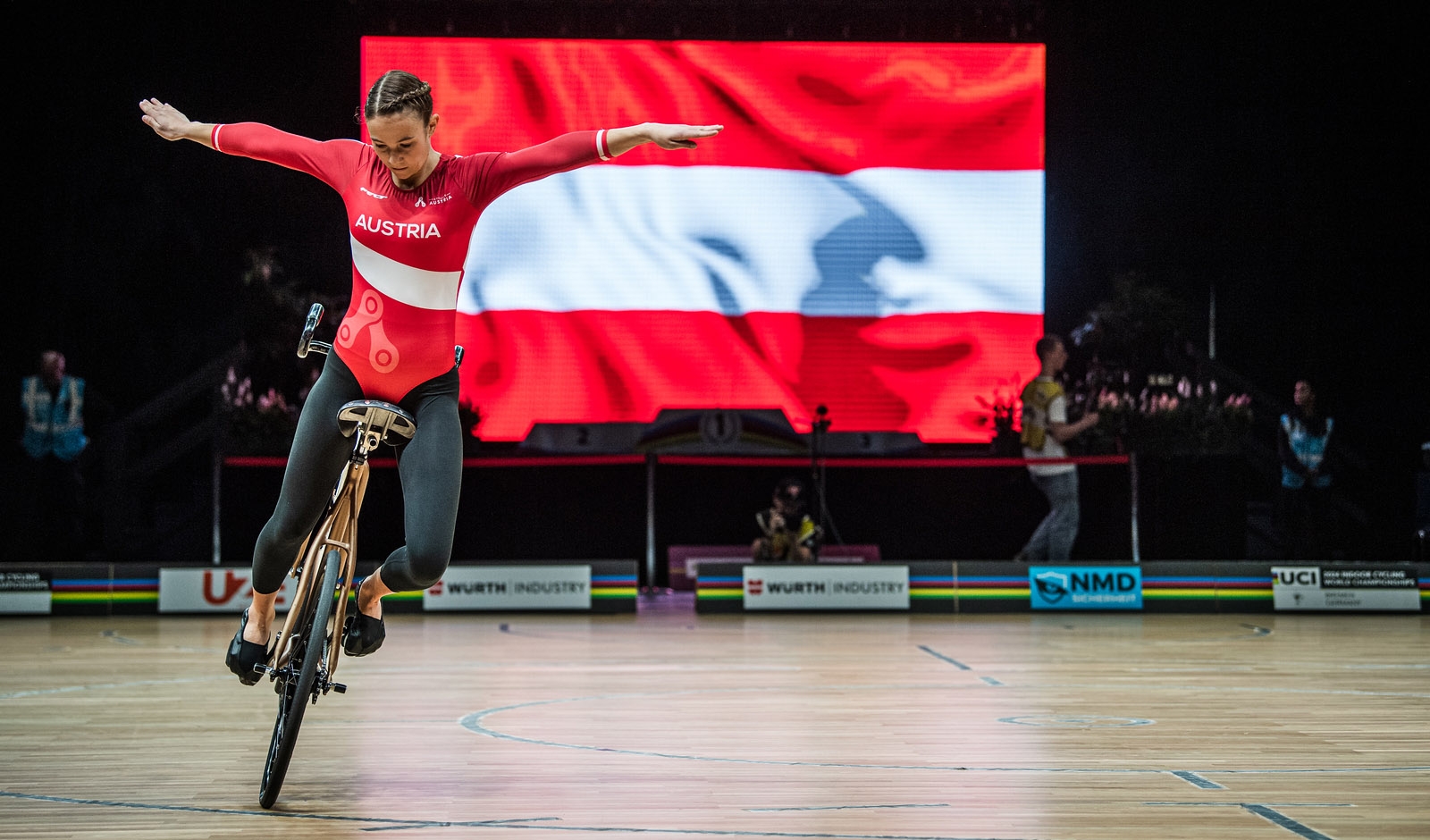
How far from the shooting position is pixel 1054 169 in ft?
39.9

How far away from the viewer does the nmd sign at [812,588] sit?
949cm

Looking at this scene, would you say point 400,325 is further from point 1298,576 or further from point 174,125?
point 1298,576

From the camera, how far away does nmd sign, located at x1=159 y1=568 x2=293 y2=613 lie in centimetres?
913

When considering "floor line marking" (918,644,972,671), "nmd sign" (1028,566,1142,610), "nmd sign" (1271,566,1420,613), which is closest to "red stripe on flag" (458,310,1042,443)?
"nmd sign" (1028,566,1142,610)

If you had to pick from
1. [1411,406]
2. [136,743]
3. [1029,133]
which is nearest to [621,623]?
[136,743]

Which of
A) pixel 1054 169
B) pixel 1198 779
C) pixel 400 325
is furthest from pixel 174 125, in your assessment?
pixel 1054 169

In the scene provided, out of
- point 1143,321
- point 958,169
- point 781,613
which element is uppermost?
point 958,169

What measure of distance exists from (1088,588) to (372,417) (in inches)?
287

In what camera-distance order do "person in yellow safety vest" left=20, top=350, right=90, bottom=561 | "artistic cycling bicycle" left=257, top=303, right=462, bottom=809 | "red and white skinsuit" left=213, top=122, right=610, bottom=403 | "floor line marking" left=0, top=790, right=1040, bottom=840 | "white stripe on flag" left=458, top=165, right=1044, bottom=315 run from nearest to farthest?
"floor line marking" left=0, top=790, right=1040, bottom=840, "artistic cycling bicycle" left=257, top=303, right=462, bottom=809, "red and white skinsuit" left=213, top=122, right=610, bottom=403, "person in yellow safety vest" left=20, top=350, right=90, bottom=561, "white stripe on flag" left=458, top=165, right=1044, bottom=315

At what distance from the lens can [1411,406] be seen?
11.3 meters

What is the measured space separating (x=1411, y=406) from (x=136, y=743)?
10560mm

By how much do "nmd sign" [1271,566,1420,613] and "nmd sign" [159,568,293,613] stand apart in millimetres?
7049

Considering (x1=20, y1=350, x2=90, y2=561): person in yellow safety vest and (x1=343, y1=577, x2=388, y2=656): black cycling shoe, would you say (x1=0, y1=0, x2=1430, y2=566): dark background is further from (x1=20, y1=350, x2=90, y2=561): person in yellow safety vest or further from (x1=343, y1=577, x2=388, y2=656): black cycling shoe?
(x1=343, y1=577, x2=388, y2=656): black cycling shoe

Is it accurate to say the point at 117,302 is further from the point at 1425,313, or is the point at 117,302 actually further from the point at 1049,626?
the point at 1425,313
